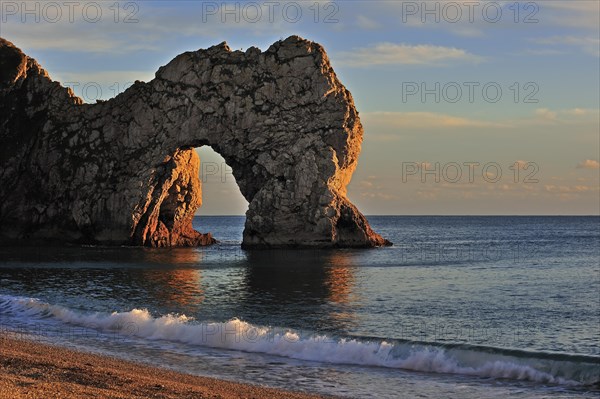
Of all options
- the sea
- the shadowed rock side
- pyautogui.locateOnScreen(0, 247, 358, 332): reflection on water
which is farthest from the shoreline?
the shadowed rock side

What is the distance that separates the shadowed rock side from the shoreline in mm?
55142

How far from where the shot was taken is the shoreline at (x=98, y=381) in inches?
576

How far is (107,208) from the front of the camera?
79812 millimetres

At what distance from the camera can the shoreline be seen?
1462 centimetres

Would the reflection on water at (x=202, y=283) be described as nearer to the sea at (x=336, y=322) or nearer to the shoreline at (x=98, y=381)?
the sea at (x=336, y=322)

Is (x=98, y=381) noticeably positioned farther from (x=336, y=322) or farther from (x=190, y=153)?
(x=190, y=153)

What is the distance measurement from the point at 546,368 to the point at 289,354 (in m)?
7.38

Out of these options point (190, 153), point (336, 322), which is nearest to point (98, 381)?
point (336, 322)

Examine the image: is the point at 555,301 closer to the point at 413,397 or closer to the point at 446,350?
the point at 446,350

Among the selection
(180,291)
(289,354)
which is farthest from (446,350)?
(180,291)

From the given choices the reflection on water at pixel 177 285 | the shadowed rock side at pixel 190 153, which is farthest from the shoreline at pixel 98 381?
the shadowed rock side at pixel 190 153

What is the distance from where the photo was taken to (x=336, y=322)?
94.8 feet

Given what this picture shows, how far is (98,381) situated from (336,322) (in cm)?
1393

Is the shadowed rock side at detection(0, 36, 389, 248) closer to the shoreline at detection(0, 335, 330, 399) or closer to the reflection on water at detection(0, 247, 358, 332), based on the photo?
the reflection on water at detection(0, 247, 358, 332)
